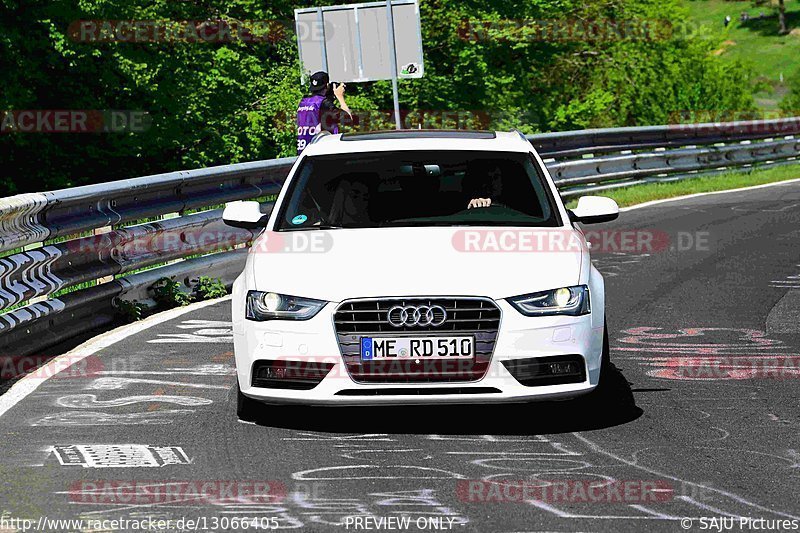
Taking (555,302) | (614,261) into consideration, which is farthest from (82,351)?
(614,261)

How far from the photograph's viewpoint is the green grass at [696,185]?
23.0 m

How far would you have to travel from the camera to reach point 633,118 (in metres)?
58.9

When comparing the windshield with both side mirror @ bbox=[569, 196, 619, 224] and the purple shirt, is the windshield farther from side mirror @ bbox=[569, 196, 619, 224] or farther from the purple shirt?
the purple shirt

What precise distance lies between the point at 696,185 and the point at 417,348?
756 inches

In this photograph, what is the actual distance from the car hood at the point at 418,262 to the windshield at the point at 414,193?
239 millimetres

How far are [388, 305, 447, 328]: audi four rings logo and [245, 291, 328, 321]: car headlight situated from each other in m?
0.35

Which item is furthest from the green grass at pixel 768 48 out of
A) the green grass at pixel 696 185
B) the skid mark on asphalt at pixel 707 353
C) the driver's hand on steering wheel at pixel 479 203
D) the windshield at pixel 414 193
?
the driver's hand on steering wheel at pixel 479 203

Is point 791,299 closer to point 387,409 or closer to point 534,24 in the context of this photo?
point 387,409

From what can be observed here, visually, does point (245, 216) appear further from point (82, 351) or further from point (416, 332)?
point (82, 351)

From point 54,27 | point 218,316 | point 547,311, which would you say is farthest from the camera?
point 54,27

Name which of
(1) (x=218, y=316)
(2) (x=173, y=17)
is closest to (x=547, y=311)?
(1) (x=218, y=316)

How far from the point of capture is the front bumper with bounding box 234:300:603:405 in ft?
22.6

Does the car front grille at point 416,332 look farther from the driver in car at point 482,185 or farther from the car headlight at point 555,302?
the driver in car at point 482,185

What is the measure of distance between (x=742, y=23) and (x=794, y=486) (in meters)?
199
